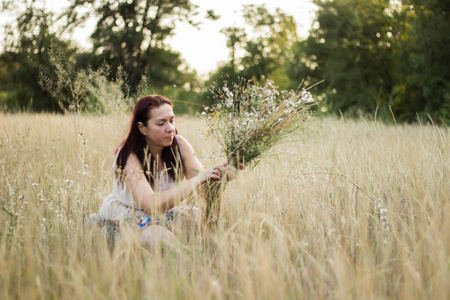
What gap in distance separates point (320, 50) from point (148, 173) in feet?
44.0

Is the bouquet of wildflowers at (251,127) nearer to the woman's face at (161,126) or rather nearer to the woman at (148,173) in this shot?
the woman at (148,173)

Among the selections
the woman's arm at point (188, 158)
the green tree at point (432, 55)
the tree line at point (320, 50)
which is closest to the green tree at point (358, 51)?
the tree line at point (320, 50)

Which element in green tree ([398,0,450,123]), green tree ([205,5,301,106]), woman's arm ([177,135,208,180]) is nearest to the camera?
woman's arm ([177,135,208,180])

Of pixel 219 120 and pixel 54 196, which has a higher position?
pixel 219 120

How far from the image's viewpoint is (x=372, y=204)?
2484mm

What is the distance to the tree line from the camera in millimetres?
10312

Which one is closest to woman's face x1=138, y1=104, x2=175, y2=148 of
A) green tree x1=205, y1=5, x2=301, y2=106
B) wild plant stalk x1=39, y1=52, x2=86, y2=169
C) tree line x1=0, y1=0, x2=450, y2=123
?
wild plant stalk x1=39, y1=52, x2=86, y2=169

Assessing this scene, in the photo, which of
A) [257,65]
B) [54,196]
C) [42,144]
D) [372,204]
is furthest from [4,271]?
[257,65]

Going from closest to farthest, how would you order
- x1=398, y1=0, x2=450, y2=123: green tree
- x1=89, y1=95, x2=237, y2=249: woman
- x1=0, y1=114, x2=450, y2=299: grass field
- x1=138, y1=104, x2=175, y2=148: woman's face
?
x1=0, y1=114, x2=450, y2=299: grass field
x1=89, y1=95, x2=237, y2=249: woman
x1=138, y1=104, x2=175, y2=148: woman's face
x1=398, y1=0, x2=450, y2=123: green tree

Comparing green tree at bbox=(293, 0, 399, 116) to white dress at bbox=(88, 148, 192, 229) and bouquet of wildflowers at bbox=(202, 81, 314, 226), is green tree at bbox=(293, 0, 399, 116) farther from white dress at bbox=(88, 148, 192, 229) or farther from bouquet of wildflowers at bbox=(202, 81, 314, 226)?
white dress at bbox=(88, 148, 192, 229)

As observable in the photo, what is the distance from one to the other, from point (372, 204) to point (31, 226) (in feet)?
7.23

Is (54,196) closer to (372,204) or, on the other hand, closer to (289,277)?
(289,277)

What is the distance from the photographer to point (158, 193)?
7.66 ft

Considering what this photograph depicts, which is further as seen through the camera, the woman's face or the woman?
the woman's face
